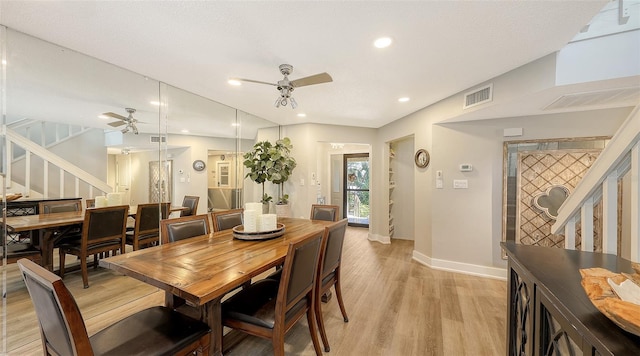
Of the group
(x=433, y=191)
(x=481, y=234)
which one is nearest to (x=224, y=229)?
(x=433, y=191)

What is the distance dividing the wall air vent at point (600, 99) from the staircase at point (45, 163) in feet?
16.5

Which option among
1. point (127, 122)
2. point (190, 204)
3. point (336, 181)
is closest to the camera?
point (127, 122)

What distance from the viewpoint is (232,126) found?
410cm

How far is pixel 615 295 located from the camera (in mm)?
661

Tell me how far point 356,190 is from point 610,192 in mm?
5367

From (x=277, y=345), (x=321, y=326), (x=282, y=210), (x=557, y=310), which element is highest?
(x=557, y=310)

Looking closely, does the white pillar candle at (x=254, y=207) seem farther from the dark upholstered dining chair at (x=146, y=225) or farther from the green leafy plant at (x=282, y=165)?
the green leafy plant at (x=282, y=165)

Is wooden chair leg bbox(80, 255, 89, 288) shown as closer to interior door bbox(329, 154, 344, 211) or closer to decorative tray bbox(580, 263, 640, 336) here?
decorative tray bbox(580, 263, 640, 336)

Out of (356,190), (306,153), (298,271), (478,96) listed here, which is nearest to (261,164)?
(306,153)

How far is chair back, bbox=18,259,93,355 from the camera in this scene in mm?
893

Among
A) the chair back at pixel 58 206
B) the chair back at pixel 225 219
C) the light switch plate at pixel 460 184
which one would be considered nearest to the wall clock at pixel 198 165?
the chair back at pixel 58 206

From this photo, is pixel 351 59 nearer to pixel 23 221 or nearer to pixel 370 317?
pixel 370 317

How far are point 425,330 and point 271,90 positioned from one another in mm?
3050

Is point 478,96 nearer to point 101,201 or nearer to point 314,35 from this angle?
point 314,35
